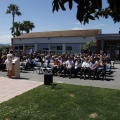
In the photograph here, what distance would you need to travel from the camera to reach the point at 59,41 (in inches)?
1699

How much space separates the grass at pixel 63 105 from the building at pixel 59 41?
1177 inches

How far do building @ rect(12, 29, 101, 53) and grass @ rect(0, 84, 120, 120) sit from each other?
98.1 feet

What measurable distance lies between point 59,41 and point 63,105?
35.2 metres

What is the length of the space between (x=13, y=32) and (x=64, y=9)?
6175 centimetres

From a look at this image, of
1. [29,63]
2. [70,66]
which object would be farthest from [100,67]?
[29,63]

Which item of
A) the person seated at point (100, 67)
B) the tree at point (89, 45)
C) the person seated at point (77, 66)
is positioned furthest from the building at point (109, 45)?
the person seated at point (100, 67)

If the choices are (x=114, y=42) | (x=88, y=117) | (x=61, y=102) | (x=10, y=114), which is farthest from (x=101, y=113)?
(x=114, y=42)

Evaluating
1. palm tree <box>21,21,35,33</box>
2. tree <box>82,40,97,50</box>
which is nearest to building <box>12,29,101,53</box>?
tree <box>82,40,97,50</box>

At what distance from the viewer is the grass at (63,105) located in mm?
7359

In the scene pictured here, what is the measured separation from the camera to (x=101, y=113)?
24.7 ft

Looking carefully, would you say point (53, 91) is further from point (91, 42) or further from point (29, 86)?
point (91, 42)

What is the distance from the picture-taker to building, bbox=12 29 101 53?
4100 centimetres

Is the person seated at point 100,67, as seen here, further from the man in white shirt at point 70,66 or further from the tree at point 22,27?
the tree at point 22,27

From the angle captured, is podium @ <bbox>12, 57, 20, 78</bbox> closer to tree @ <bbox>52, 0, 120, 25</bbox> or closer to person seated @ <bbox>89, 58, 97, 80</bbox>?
person seated @ <bbox>89, 58, 97, 80</bbox>
